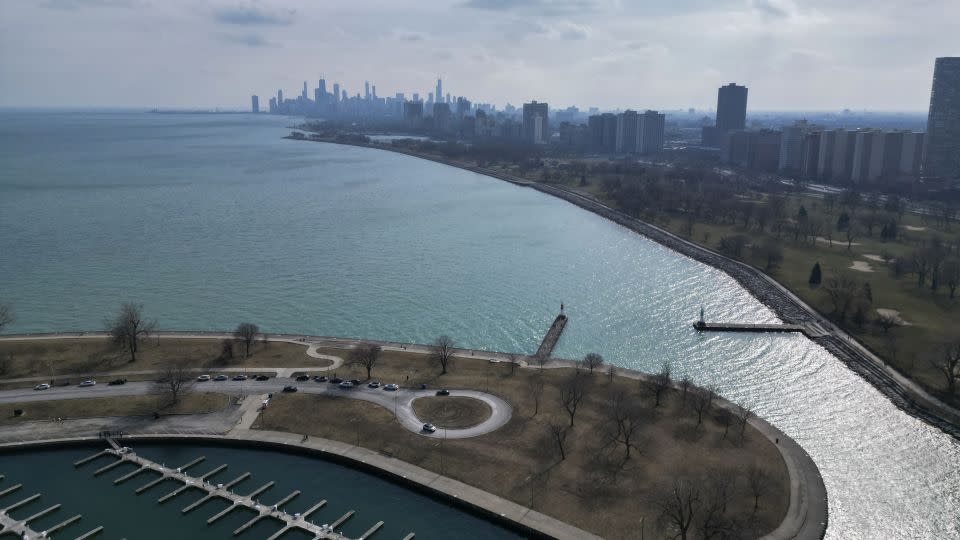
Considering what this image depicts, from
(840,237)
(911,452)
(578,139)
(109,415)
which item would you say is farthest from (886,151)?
(109,415)

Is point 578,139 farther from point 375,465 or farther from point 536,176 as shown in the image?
point 375,465

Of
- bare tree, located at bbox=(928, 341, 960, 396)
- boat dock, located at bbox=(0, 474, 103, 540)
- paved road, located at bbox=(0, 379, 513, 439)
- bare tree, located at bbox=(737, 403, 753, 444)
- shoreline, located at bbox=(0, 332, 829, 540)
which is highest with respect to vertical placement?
bare tree, located at bbox=(928, 341, 960, 396)

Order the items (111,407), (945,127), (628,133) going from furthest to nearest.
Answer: (628,133) → (945,127) → (111,407)

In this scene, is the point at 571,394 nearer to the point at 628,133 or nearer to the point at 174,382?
Answer: the point at 174,382

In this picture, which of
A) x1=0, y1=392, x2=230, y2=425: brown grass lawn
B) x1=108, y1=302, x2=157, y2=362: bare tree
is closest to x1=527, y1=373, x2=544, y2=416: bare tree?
x1=0, y1=392, x2=230, y2=425: brown grass lawn

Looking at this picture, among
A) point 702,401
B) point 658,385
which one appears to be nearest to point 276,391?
point 658,385

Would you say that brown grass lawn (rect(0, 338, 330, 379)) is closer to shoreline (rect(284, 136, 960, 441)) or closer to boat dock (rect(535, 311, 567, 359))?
boat dock (rect(535, 311, 567, 359))

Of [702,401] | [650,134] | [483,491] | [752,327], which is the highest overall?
[650,134]
